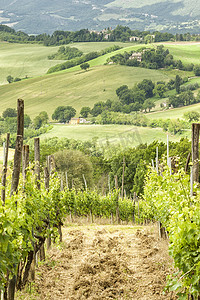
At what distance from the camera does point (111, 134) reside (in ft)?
358

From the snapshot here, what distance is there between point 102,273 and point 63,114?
120375 mm

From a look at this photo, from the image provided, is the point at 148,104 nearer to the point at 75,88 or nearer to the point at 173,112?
the point at 173,112

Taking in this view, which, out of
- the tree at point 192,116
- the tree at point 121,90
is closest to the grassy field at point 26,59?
the tree at point 121,90

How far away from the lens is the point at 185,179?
6125 mm

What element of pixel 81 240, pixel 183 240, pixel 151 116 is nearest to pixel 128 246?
pixel 81 240

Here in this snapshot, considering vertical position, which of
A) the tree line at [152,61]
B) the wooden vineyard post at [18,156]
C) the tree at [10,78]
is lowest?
the wooden vineyard post at [18,156]

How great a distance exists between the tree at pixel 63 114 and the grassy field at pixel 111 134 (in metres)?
5.90

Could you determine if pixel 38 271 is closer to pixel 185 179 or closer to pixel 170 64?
pixel 185 179

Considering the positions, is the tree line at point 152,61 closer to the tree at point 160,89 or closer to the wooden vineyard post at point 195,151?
the tree at point 160,89

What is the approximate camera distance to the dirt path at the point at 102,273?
7684mm

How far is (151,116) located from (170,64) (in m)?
39.7

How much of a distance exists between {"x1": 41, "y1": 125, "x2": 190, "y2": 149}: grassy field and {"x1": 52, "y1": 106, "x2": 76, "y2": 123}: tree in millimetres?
5898

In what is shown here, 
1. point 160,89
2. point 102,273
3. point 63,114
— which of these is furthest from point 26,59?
point 102,273

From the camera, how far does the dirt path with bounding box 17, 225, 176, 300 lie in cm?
768
